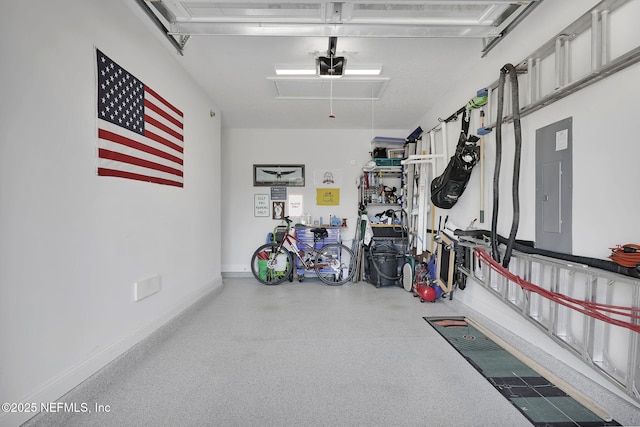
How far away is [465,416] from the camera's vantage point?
1688mm

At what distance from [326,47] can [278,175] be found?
2.99 m

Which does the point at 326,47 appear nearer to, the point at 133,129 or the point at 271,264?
the point at 133,129

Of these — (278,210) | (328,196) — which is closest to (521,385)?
(328,196)

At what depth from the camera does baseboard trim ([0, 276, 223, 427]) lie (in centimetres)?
145

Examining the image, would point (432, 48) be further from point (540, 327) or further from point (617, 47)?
point (540, 327)

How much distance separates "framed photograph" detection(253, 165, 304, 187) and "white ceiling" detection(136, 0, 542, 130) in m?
1.05

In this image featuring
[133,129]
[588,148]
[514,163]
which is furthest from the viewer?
[133,129]

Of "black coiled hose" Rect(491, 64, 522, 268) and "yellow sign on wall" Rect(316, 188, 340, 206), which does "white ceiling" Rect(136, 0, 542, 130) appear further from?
"yellow sign on wall" Rect(316, 188, 340, 206)

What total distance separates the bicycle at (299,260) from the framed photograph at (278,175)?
0.83 metres

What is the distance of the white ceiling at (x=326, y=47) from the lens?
6.97 ft

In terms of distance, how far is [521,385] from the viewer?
198 centimetres

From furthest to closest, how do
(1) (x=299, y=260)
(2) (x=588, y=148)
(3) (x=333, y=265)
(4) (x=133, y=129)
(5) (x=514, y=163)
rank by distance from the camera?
(1) (x=299, y=260)
(3) (x=333, y=265)
(4) (x=133, y=129)
(5) (x=514, y=163)
(2) (x=588, y=148)

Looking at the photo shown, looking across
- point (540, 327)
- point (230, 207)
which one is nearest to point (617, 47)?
point (540, 327)

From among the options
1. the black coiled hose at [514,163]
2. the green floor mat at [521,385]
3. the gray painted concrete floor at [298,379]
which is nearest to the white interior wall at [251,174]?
the gray painted concrete floor at [298,379]
